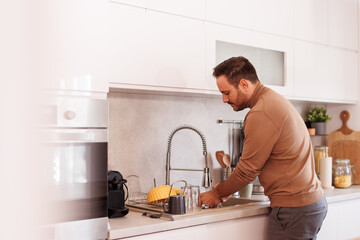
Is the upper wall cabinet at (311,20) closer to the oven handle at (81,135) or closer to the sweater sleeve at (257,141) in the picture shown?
the sweater sleeve at (257,141)

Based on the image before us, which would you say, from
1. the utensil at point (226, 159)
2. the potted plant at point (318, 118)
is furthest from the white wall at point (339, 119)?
the utensil at point (226, 159)

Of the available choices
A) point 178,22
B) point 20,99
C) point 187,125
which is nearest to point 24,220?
point 20,99

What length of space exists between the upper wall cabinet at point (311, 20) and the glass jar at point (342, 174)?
0.94m

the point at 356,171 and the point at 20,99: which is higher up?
the point at 20,99

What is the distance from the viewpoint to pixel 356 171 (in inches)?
117

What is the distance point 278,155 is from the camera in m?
1.73

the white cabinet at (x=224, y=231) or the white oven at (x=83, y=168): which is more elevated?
the white oven at (x=83, y=168)

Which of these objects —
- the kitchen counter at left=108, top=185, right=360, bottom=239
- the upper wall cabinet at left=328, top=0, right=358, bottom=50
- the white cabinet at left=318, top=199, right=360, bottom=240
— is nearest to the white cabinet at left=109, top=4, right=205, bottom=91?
the kitchen counter at left=108, top=185, right=360, bottom=239

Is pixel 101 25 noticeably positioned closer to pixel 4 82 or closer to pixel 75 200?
pixel 75 200

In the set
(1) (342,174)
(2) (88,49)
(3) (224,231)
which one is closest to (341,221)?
(1) (342,174)

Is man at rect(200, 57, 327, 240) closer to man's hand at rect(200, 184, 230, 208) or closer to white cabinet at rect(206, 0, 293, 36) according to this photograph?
man's hand at rect(200, 184, 230, 208)

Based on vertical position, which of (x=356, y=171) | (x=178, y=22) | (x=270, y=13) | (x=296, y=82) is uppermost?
(x=270, y=13)

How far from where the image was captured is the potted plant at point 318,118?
3.08 meters

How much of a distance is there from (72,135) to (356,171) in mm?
2483
